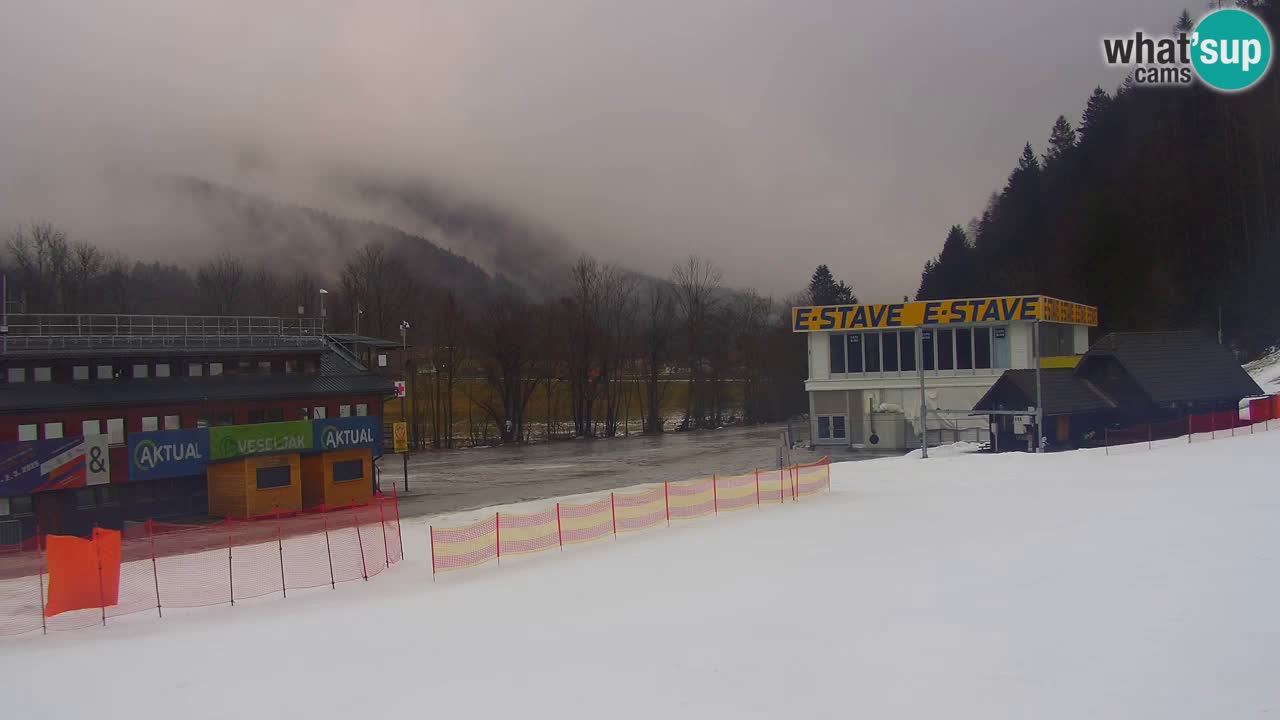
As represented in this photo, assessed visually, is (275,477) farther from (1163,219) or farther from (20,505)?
(1163,219)

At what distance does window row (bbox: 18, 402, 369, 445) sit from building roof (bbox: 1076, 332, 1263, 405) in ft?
121

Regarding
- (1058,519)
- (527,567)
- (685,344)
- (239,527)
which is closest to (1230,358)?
(1058,519)

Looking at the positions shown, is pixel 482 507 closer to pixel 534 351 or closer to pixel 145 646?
pixel 145 646

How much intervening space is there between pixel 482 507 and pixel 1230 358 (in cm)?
4031

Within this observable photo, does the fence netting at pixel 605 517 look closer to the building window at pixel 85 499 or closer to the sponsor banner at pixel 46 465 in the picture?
the sponsor banner at pixel 46 465

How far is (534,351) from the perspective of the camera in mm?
85688

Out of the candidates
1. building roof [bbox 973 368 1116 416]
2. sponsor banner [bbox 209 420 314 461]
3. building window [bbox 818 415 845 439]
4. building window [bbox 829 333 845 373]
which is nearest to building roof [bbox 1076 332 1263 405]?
building roof [bbox 973 368 1116 416]

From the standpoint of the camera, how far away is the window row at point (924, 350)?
5038cm

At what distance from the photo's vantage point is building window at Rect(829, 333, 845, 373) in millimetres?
53688

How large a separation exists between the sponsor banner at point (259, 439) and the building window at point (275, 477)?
0.66 m

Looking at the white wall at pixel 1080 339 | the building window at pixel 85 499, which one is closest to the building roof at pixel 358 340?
the building window at pixel 85 499

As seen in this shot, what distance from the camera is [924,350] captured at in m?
52.0

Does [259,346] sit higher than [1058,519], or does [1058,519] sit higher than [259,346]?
[259,346]

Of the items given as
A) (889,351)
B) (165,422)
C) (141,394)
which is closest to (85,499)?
(165,422)
